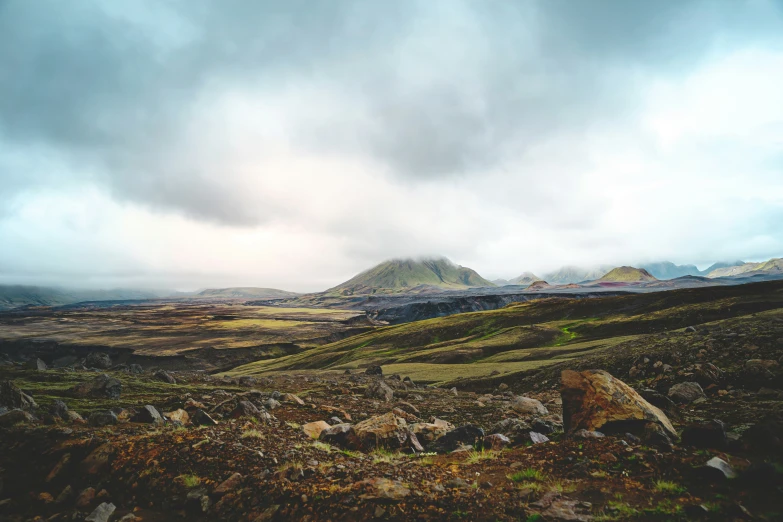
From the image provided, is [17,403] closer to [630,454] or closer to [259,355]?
[630,454]

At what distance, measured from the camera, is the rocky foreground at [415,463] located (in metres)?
7.92

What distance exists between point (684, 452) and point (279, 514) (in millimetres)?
10832

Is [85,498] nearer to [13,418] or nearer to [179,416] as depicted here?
[179,416]

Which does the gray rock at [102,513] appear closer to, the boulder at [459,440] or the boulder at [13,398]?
the boulder at [459,440]

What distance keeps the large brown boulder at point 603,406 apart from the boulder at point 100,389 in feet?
97.4

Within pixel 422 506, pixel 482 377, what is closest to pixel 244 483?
pixel 422 506

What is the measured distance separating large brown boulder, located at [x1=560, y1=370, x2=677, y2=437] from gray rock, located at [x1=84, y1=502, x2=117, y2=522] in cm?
1484

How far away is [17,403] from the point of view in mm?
19328

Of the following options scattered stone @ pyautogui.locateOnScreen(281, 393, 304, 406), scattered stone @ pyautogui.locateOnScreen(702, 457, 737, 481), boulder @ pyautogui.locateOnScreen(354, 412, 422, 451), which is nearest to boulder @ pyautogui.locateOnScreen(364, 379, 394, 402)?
scattered stone @ pyautogui.locateOnScreen(281, 393, 304, 406)

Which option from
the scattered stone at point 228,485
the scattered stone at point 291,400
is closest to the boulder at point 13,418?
the scattered stone at point 228,485

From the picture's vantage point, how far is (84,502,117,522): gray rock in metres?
9.54

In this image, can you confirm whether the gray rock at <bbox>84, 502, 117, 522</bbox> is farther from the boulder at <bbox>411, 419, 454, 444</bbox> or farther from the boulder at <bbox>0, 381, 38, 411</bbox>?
the boulder at <bbox>0, 381, 38, 411</bbox>

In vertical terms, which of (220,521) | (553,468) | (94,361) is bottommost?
(94,361)

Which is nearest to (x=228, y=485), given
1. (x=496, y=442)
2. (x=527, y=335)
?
(x=496, y=442)
